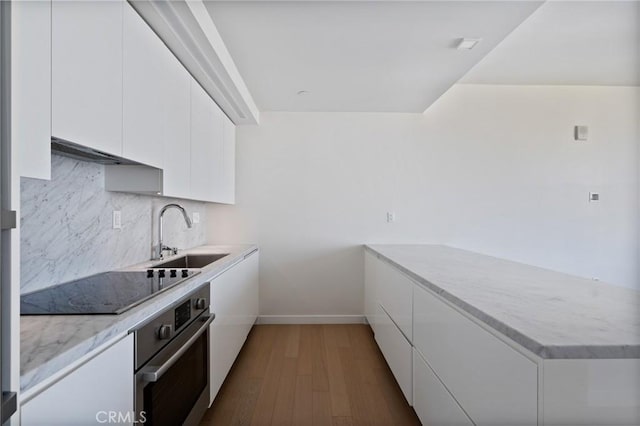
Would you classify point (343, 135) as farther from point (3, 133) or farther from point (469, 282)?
point (3, 133)

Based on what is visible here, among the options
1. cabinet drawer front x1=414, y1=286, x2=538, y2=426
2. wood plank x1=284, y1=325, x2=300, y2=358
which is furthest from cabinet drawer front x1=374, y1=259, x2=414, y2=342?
wood plank x1=284, y1=325, x2=300, y2=358

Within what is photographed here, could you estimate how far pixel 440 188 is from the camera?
3748 millimetres

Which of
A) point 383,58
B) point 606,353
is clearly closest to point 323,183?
point 383,58

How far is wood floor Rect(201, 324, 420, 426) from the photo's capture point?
2041 millimetres

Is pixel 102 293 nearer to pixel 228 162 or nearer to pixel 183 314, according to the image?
pixel 183 314

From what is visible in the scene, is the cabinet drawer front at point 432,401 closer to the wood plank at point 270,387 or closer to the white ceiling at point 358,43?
the wood plank at point 270,387

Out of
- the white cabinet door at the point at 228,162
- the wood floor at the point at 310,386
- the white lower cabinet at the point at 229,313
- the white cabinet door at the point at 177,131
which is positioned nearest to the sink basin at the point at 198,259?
the white lower cabinet at the point at 229,313

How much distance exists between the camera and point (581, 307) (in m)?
1.15

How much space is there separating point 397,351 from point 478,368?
116 cm

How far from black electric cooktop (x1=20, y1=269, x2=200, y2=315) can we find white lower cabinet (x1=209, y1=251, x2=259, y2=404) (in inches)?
15.9

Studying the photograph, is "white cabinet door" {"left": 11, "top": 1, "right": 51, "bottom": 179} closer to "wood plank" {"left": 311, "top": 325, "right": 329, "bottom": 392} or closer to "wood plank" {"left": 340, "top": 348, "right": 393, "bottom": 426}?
"wood plank" {"left": 340, "top": 348, "right": 393, "bottom": 426}

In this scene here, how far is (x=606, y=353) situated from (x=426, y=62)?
7.29 ft

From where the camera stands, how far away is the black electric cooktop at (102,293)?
3.61 ft

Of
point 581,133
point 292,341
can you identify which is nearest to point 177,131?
point 292,341
